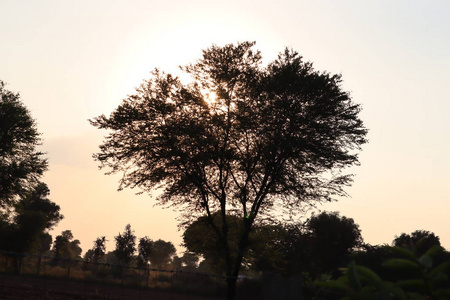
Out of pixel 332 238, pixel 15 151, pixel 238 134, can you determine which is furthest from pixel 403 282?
pixel 332 238

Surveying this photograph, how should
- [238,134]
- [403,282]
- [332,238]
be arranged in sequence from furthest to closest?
1. [332,238]
2. [238,134]
3. [403,282]

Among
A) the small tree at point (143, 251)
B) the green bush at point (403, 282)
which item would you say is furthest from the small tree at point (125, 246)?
the green bush at point (403, 282)

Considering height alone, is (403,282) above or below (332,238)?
below

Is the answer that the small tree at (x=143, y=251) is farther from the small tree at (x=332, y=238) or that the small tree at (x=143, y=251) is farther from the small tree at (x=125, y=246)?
the small tree at (x=332, y=238)

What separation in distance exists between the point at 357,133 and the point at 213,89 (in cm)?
1030

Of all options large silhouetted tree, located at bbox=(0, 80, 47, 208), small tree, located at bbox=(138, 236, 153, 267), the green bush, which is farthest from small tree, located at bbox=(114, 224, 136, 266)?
the green bush

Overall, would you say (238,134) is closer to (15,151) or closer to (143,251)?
(15,151)

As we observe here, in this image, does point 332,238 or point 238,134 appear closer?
point 238,134

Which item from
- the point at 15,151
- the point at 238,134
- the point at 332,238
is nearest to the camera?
the point at 238,134

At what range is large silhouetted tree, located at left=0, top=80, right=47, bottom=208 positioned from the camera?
47.0 meters

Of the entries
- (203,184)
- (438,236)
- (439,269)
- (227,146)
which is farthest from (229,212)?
(438,236)

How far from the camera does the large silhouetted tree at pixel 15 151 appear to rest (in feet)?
154

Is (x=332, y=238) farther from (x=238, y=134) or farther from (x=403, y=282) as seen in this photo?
(x=403, y=282)

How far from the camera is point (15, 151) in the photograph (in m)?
48.5
